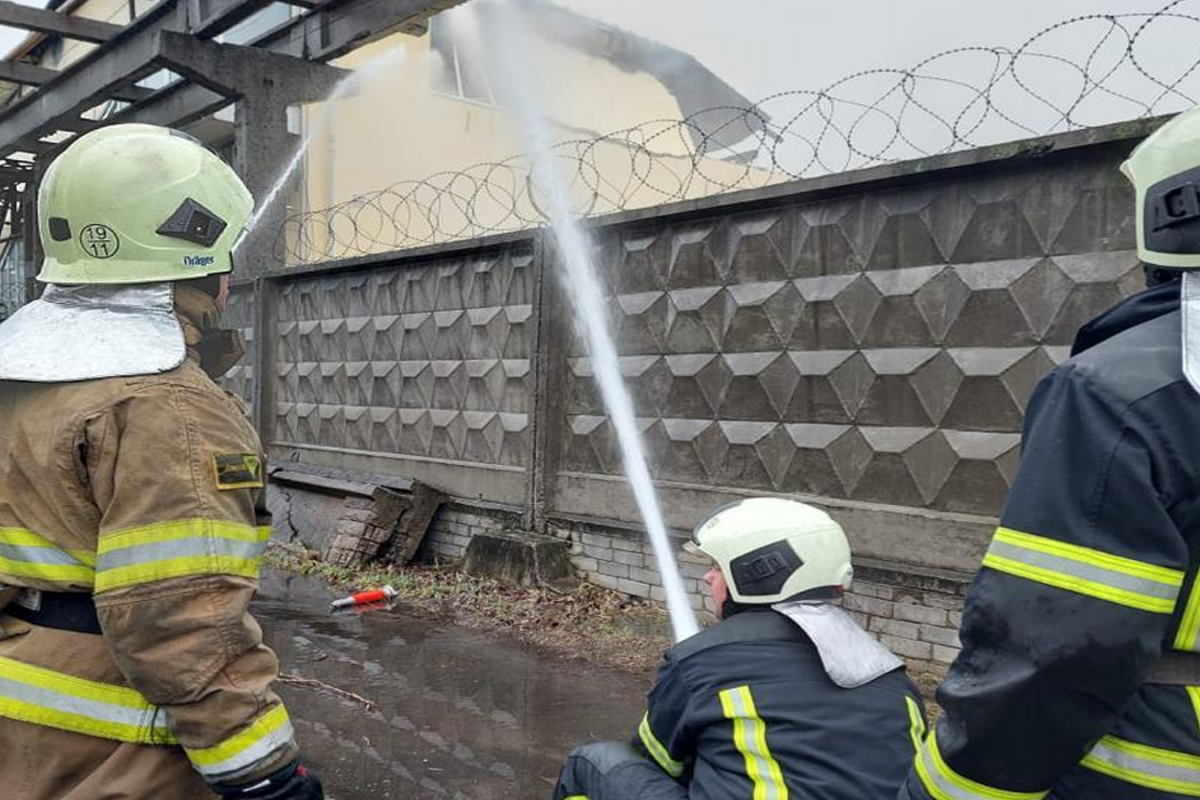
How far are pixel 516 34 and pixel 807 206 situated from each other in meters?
7.41

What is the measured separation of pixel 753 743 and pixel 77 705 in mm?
1294

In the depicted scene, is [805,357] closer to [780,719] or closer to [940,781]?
[780,719]

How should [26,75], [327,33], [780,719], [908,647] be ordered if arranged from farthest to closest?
[26,75]
[327,33]
[908,647]
[780,719]

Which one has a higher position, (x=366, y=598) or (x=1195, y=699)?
(x=1195, y=699)

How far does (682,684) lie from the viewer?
213 cm

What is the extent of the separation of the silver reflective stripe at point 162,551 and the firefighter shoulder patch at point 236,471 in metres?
0.10

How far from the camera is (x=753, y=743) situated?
1.99 meters

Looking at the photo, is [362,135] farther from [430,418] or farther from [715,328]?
[715,328]

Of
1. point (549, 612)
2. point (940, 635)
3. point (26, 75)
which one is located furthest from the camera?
point (26, 75)

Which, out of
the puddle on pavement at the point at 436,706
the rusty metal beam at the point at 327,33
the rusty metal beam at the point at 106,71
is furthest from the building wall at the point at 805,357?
the rusty metal beam at the point at 106,71

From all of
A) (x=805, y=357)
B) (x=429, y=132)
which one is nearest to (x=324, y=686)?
(x=805, y=357)

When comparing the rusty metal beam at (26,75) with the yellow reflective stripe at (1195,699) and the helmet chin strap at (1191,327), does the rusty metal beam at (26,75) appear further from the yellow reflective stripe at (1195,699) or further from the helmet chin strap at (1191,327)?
the yellow reflective stripe at (1195,699)

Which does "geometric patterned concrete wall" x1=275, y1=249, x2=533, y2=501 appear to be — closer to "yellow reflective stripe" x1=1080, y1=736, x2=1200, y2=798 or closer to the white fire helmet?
the white fire helmet

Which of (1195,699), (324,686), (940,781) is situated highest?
(1195,699)
